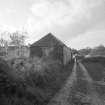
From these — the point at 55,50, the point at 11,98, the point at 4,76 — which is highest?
the point at 55,50

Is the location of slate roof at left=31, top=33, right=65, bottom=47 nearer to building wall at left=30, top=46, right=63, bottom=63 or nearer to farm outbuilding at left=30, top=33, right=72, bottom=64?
farm outbuilding at left=30, top=33, right=72, bottom=64

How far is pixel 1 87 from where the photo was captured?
6.08 metres

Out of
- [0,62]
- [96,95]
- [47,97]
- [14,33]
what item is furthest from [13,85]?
[14,33]

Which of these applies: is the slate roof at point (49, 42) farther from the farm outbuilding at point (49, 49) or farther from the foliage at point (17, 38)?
the foliage at point (17, 38)

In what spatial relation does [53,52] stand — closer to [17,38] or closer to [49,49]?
[49,49]

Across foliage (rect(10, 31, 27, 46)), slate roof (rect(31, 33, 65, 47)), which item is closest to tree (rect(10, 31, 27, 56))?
foliage (rect(10, 31, 27, 46))

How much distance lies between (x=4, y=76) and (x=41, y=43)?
61.4 feet

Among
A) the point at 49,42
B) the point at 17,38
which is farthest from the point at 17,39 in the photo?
the point at 49,42

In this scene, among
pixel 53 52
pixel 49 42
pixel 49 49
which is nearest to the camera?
pixel 53 52

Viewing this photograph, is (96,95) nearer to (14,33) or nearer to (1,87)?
(1,87)

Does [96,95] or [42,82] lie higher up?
[42,82]

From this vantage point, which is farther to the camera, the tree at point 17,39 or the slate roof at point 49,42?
the tree at point 17,39

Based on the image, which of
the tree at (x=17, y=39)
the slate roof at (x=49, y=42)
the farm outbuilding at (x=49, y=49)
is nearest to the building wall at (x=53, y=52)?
the farm outbuilding at (x=49, y=49)

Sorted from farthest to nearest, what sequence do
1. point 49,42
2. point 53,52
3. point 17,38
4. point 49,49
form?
1. point 17,38
2. point 49,42
3. point 49,49
4. point 53,52
